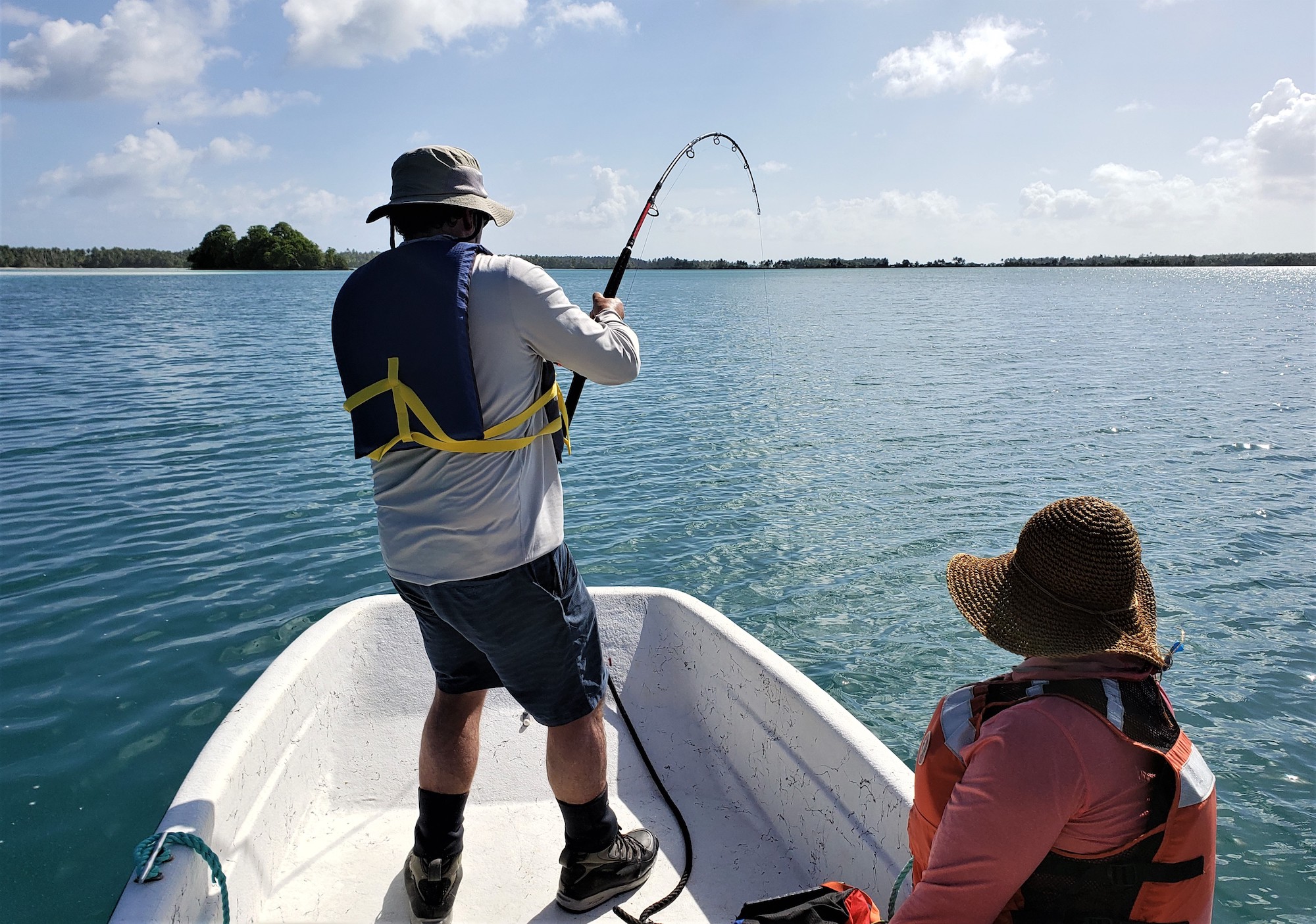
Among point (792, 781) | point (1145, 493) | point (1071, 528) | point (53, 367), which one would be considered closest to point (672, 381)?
point (1145, 493)

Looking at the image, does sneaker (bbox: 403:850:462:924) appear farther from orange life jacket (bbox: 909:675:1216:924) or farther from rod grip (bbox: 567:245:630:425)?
orange life jacket (bbox: 909:675:1216:924)

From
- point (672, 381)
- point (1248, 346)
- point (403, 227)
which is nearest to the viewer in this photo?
point (403, 227)

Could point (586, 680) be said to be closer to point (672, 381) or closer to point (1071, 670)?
point (1071, 670)

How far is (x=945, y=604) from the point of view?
21.4 ft

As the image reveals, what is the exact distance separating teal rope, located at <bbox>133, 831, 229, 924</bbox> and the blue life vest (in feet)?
3.38

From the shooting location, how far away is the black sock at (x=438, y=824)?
Answer: 8.30 feet

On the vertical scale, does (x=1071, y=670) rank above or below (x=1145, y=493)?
above

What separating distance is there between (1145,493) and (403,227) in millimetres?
9568

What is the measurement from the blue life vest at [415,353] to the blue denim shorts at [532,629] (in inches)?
13.8

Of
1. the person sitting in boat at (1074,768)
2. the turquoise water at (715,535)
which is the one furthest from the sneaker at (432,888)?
the turquoise water at (715,535)

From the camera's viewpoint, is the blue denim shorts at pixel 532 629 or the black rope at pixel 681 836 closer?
the blue denim shorts at pixel 532 629

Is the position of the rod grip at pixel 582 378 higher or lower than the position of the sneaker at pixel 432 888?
higher

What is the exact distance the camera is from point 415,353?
6.72 ft

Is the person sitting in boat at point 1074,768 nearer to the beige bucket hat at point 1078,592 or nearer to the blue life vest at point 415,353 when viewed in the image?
the beige bucket hat at point 1078,592
